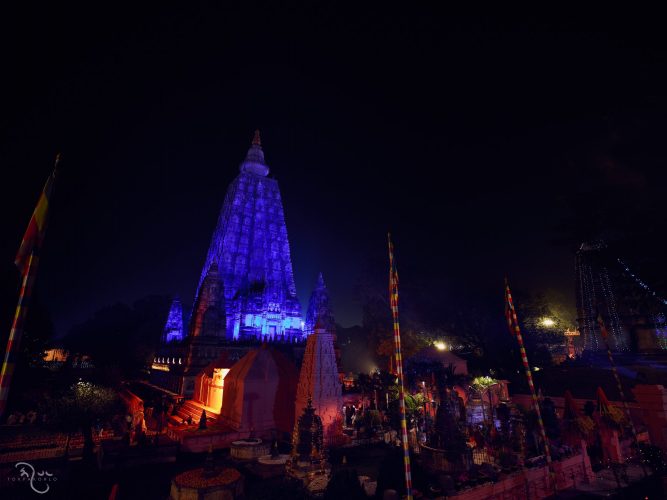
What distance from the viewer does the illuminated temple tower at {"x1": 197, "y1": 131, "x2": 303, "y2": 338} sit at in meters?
36.3

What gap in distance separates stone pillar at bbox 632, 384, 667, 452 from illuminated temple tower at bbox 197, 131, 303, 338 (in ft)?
95.7

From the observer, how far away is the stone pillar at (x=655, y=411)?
44.3ft

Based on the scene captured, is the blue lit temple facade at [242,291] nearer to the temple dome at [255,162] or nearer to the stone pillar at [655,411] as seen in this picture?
the temple dome at [255,162]

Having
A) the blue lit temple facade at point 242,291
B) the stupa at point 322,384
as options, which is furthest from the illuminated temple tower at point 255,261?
the stupa at point 322,384

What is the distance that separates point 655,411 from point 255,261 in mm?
34742

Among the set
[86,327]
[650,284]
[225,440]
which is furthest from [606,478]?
[86,327]

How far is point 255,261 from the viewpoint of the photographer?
3953cm

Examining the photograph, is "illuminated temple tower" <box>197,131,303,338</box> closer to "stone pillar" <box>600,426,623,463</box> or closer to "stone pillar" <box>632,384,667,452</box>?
"stone pillar" <box>600,426,623,463</box>

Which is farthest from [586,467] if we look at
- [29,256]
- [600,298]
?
[600,298]

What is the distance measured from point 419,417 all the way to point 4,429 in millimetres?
22386

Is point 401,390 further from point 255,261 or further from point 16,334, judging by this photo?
point 255,261

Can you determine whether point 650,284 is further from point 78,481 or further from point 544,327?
point 78,481

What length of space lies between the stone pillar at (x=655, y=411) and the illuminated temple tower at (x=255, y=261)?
95.7 feet

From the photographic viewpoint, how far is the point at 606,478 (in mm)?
11930
